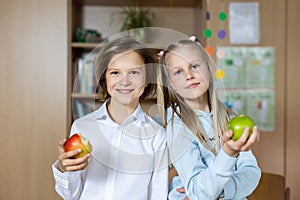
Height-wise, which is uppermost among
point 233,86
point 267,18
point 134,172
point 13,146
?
point 267,18

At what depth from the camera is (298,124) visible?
2.94 metres

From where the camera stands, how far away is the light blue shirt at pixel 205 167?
3.56ft

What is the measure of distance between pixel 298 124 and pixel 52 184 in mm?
1578

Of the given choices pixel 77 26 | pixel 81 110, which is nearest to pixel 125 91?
pixel 81 110

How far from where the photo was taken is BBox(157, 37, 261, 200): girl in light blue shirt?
3.65 ft

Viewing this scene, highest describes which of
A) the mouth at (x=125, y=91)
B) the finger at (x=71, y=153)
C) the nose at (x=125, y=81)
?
the nose at (x=125, y=81)

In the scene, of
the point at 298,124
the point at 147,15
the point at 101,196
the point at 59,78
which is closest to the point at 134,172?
the point at 101,196

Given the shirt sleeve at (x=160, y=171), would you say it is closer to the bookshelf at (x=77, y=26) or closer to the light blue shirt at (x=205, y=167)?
the light blue shirt at (x=205, y=167)

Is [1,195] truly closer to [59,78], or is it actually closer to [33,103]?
[33,103]

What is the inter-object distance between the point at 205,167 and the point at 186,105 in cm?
17

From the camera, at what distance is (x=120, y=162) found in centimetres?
114

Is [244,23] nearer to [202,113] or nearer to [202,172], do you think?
[202,113]

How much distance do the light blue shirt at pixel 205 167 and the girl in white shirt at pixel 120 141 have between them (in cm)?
4

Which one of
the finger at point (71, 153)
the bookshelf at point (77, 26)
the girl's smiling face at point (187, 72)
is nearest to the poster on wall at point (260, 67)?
the bookshelf at point (77, 26)
